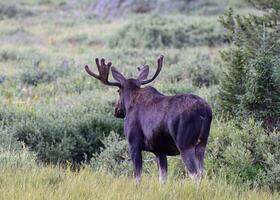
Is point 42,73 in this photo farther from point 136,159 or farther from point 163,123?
point 163,123

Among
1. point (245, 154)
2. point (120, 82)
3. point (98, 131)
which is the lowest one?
point (98, 131)

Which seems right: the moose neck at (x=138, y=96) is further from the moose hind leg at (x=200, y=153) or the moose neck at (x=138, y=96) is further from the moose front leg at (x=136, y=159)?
the moose hind leg at (x=200, y=153)

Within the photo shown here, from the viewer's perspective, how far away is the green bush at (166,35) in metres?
24.6

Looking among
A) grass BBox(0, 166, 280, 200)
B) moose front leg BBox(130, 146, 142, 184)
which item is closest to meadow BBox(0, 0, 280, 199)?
grass BBox(0, 166, 280, 200)

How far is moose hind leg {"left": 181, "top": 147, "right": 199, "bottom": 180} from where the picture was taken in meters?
6.07

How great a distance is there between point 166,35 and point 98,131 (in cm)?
1424

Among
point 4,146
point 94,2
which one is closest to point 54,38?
point 94,2

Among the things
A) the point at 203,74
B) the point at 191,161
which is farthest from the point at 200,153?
the point at 203,74

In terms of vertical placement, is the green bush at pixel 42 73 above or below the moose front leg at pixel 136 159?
below

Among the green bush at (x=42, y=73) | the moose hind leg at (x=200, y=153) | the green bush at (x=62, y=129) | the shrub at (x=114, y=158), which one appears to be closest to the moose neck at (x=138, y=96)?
the moose hind leg at (x=200, y=153)

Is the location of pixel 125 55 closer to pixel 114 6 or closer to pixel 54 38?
pixel 54 38

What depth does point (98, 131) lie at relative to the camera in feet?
→ 36.3

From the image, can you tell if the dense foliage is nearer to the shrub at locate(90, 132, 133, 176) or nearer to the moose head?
the shrub at locate(90, 132, 133, 176)

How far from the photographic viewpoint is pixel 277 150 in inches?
320
